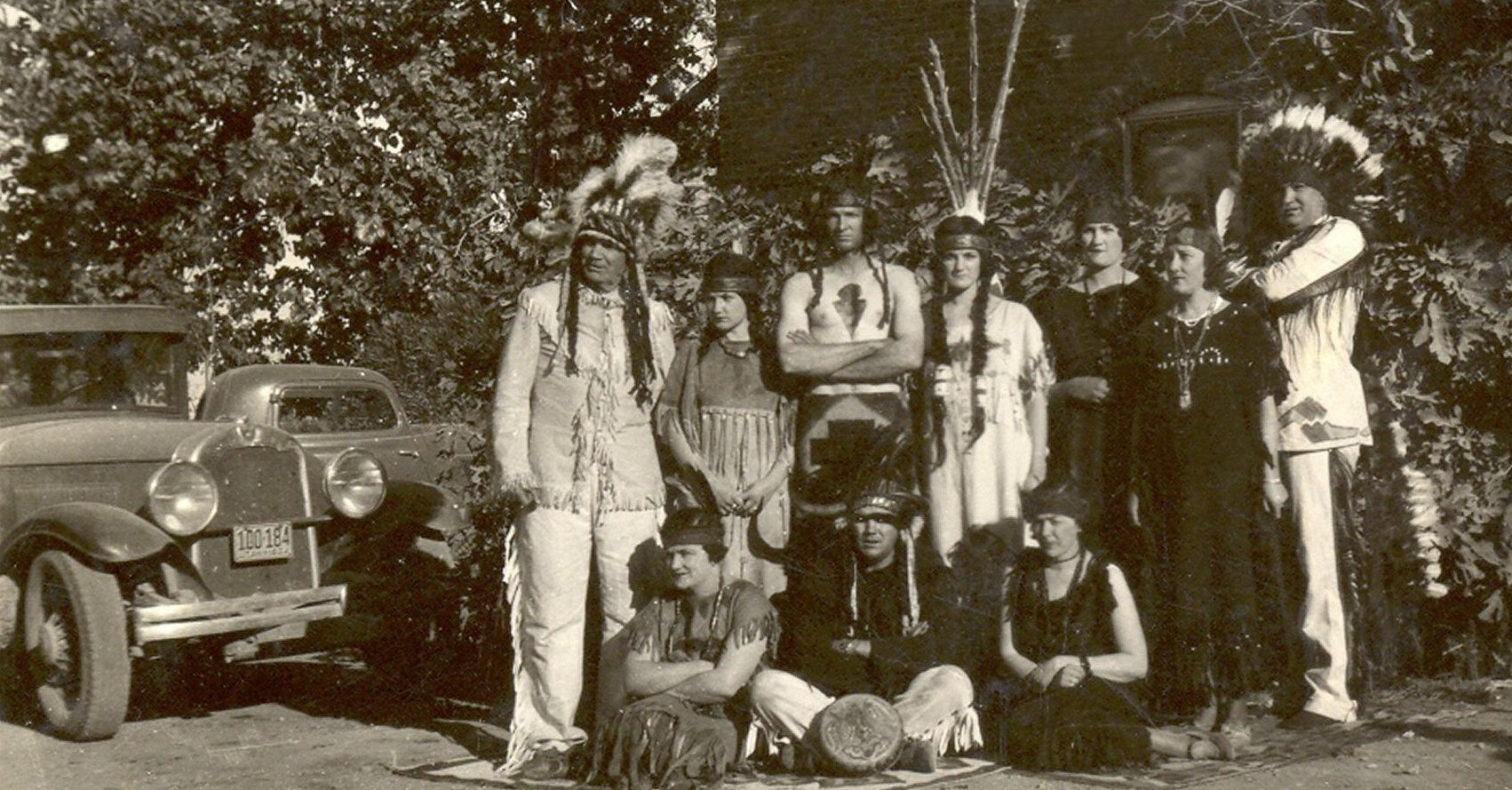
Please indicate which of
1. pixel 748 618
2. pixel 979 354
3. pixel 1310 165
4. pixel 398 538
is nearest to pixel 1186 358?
pixel 979 354

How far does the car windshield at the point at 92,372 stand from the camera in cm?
834

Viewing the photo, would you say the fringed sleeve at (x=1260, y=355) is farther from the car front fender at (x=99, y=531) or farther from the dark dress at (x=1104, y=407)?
the car front fender at (x=99, y=531)

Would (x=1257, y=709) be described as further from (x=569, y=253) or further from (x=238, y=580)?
(x=238, y=580)

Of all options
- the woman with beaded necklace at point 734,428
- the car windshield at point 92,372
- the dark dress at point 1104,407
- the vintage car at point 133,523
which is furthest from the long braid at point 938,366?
the car windshield at point 92,372

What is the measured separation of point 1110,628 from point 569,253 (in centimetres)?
247

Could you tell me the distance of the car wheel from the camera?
702 centimetres

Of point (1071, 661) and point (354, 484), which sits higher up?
point (354, 484)

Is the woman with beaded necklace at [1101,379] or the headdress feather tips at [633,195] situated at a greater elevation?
the headdress feather tips at [633,195]

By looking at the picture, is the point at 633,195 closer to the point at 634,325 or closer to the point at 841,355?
the point at 634,325

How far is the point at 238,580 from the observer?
7.65 metres

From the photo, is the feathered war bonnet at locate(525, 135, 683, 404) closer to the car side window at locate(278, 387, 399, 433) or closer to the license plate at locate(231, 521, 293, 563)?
the license plate at locate(231, 521, 293, 563)

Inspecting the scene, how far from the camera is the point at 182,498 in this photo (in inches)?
292

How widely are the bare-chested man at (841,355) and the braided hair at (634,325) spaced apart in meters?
0.52

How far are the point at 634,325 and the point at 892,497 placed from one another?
122 cm
